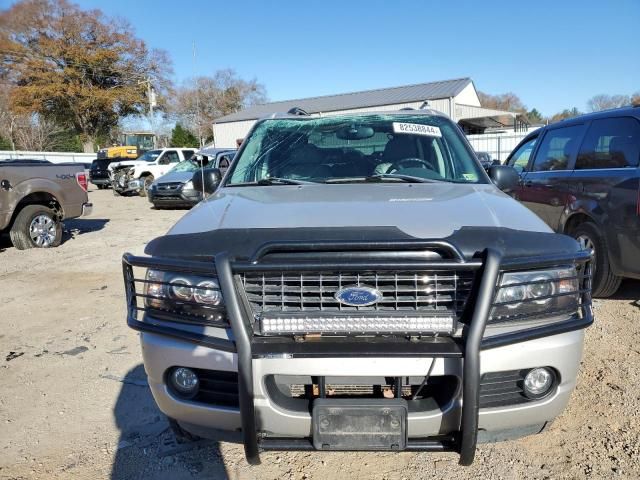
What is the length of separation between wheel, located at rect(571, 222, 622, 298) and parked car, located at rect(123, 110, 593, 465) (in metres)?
3.00

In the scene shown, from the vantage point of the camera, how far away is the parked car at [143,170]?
19766mm

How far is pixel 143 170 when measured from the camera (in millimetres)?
20000

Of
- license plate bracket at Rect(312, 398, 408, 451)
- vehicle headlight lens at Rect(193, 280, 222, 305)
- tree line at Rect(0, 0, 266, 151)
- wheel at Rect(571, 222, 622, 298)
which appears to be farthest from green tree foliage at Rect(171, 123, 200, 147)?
license plate bracket at Rect(312, 398, 408, 451)

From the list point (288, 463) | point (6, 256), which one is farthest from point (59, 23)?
point (288, 463)

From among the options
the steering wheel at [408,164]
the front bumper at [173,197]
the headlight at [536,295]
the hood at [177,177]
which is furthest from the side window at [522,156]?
the hood at [177,177]

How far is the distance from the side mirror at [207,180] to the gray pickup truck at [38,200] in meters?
6.15

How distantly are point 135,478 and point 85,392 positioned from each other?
1203 millimetres

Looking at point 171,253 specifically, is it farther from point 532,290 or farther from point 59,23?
point 59,23

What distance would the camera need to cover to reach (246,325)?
6.27 feet

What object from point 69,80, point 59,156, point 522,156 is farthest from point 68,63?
point 522,156

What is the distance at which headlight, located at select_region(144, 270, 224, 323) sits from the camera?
204cm

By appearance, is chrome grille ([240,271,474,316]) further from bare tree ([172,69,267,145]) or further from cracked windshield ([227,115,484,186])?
bare tree ([172,69,267,145])

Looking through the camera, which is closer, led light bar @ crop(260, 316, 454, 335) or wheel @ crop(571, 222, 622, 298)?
led light bar @ crop(260, 316, 454, 335)

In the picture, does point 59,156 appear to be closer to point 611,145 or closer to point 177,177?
point 177,177
